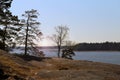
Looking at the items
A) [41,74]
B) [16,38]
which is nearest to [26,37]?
[16,38]

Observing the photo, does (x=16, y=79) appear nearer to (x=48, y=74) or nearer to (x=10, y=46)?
(x=48, y=74)

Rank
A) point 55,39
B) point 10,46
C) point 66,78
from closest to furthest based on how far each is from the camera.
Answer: point 66,78
point 10,46
point 55,39

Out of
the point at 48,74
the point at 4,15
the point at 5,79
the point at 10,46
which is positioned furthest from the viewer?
the point at 10,46

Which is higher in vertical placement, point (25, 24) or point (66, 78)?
point (25, 24)

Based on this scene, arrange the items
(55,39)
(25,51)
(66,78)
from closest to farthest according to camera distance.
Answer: (66,78) → (25,51) → (55,39)

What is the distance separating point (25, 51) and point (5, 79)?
132 feet

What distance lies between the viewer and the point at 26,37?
60812 mm

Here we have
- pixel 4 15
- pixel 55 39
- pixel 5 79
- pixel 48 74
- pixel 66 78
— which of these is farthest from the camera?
pixel 55 39

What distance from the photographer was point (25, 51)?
6066cm

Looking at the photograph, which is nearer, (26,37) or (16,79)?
(16,79)

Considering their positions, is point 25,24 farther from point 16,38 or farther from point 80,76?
→ point 80,76

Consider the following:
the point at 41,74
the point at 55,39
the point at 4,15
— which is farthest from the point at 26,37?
the point at 41,74

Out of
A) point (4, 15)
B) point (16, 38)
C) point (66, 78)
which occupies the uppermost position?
point (4, 15)

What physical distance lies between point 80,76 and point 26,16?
3868 centimetres
